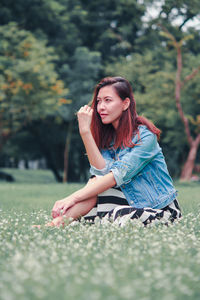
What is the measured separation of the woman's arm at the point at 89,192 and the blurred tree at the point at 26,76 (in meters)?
15.4

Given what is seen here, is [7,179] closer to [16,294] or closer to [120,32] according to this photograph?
[120,32]

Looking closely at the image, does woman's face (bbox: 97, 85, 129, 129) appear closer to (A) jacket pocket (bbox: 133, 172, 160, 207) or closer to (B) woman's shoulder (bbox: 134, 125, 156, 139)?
(B) woman's shoulder (bbox: 134, 125, 156, 139)

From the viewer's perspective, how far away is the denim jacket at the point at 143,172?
4.92m

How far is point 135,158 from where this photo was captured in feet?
16.1

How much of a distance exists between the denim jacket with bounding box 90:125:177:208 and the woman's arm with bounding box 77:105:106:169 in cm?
9

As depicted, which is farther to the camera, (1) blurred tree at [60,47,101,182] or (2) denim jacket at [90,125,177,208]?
(1) blurred tree at [60,47,101,182]

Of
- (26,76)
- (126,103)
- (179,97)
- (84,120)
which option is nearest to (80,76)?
(26,76)

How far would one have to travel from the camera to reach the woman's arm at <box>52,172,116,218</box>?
4.87 m

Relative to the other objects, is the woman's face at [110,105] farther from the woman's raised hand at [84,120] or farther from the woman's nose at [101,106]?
the woman's raised hand at [84,120]

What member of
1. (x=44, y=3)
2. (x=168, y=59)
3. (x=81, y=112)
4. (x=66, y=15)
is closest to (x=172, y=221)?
(x=81, y=112)

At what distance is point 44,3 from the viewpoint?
2230 centimetres

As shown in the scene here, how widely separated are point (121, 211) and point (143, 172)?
1.97 feet

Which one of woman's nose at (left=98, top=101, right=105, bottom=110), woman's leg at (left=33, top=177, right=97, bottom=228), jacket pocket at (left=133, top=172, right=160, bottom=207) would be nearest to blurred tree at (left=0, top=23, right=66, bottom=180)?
woman's nose at (left=98, top=101, right=105, bottom=110)

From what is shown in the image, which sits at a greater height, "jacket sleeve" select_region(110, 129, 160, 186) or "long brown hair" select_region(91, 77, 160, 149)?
"long brown hair" select_region(91, 77, 160, 149)
